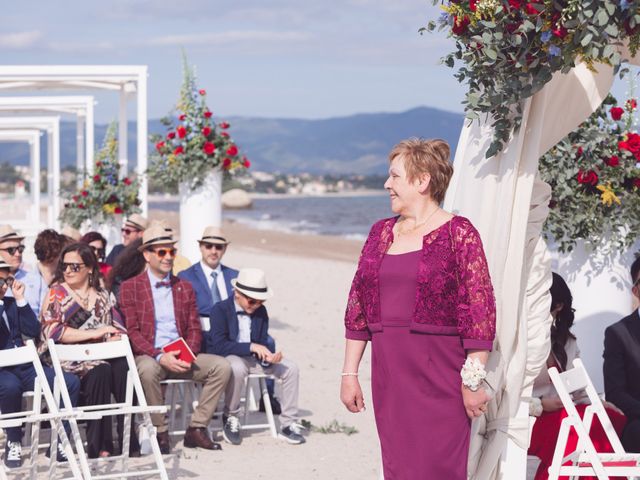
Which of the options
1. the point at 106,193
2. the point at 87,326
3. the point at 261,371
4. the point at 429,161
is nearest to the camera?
the point at 429,161

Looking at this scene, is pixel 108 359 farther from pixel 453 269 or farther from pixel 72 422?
pixel 453 269

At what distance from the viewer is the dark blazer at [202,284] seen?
827 cm

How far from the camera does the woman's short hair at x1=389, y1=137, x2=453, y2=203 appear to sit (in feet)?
14.3

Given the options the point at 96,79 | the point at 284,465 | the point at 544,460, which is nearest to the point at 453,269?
the point at 544,460

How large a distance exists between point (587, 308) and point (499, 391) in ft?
8.74

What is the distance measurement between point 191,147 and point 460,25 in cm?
644

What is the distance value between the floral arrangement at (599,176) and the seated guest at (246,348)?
2.01m

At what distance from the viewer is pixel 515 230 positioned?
4.70 m

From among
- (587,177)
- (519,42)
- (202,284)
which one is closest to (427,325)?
(519,42)

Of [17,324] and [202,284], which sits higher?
[202,284]

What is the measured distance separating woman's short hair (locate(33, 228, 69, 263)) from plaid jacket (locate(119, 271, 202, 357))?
125 centimetres

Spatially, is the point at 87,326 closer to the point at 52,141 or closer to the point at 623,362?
the point at 623,362

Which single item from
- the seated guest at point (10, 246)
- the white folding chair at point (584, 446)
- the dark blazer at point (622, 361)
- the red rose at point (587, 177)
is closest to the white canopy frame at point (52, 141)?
the seated guest at point (10, 246)

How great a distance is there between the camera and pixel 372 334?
4441mm
